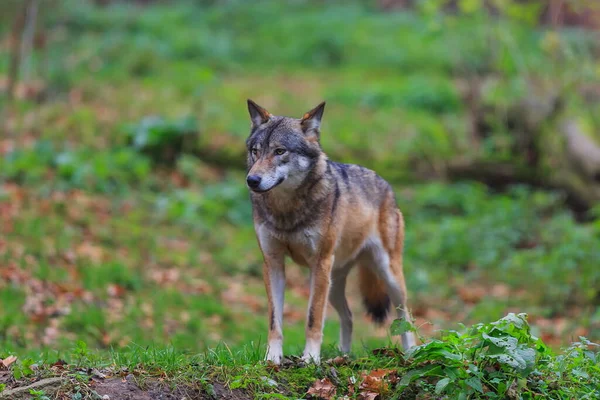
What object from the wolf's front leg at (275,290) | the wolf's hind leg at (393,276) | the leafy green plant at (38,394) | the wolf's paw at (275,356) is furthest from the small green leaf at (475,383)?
the leafy green plant at (38,394)

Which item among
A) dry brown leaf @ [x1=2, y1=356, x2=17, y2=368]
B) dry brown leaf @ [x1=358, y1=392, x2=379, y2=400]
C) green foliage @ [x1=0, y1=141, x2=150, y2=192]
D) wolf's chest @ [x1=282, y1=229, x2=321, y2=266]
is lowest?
green foliage @ [x1=0, y1=141, x2=150, y2=192]

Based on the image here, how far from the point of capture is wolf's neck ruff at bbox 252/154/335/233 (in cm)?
593

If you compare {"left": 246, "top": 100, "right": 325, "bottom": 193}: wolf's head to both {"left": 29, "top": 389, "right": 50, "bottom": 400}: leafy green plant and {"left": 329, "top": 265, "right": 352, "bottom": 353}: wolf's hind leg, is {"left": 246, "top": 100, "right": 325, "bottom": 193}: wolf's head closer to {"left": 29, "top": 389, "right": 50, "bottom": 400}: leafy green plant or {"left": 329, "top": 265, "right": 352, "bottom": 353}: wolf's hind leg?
{"left": 329, "top": 265, "right": 352, "bottom": 353}: wolf's hind leg

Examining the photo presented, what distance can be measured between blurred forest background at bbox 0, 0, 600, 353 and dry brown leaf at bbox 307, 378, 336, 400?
2.60m

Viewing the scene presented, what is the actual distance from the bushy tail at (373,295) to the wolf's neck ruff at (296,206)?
133 centimetres

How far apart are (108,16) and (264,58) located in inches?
178

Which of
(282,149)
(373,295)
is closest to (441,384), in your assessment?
(282,149)

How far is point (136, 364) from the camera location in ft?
16.7

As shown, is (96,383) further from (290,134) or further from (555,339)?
(555,339)

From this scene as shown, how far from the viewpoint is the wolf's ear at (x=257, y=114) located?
20.1 feet

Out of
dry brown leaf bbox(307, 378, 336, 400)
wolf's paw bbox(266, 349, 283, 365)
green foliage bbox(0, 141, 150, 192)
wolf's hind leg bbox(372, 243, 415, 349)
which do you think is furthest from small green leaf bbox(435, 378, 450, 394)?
green foliage bbox(0, 141, 150, 192)

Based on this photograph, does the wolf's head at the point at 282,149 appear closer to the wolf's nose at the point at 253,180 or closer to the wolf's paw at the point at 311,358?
the wolf's nose at the point at 253,180

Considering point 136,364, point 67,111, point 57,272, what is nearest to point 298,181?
point 136,364

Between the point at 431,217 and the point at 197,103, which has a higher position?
the point at 197,103
